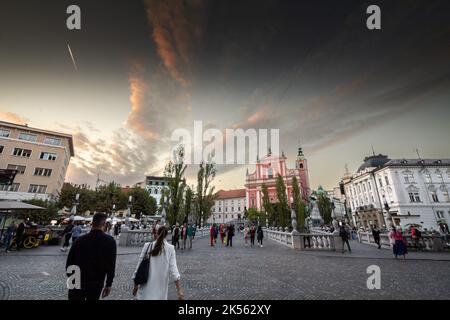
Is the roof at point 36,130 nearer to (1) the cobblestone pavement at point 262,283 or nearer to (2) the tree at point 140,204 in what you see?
(2) the tree at point 140,204

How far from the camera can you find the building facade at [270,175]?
70700 mm

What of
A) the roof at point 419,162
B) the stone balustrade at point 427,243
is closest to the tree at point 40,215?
the stone balustrade at point 427,243

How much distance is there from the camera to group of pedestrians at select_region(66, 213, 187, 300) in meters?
2.78

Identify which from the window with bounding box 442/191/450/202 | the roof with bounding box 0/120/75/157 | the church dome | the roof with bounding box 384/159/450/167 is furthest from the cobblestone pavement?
the church dome

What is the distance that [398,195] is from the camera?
4406 cm

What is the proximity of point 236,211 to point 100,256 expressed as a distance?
90905 millimetres

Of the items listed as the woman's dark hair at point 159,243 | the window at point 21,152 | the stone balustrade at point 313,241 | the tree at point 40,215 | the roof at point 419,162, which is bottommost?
the stone balustrade at point 313,241

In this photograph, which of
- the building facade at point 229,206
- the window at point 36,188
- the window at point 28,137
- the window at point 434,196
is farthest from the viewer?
the building facade at point 229,206

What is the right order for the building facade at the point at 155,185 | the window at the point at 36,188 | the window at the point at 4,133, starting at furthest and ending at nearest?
the building facade at the point at 155,185
the window at the point at 4,133
the window at the point at 36,188

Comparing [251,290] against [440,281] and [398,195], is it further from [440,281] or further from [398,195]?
[398,195]

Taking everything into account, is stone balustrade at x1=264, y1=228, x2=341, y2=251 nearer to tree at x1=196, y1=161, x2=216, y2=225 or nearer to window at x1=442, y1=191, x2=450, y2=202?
tree at x1=196, y1=161, x2=216, y2=225

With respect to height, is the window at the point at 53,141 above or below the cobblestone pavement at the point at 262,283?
above

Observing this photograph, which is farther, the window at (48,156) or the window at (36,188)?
the window at (48,156)

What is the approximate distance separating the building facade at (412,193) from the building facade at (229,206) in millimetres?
49435
